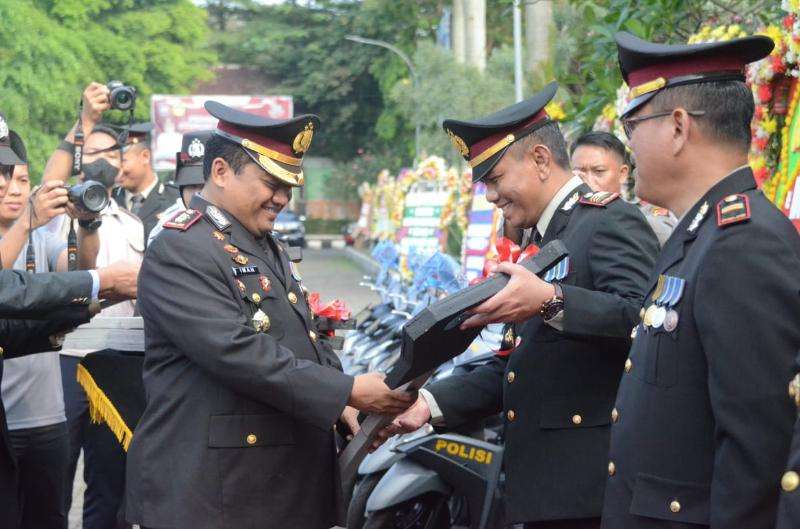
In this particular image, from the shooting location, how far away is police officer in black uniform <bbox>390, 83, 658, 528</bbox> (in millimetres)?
2846

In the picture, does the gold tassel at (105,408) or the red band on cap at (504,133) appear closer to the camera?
the red band on cap at (504,133)

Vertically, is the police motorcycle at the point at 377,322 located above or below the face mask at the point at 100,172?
below

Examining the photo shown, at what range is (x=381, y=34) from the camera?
1646 inches

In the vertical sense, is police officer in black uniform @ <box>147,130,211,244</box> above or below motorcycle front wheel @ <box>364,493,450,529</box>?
above

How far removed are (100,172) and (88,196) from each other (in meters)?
1.00

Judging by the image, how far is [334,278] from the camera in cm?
2427

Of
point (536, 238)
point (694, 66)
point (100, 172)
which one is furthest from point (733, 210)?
point (100, 172)

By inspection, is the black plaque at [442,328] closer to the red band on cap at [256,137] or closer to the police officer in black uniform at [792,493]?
the red band on cap at [256,137]

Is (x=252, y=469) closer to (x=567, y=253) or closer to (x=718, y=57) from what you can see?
(x=567, y=253)

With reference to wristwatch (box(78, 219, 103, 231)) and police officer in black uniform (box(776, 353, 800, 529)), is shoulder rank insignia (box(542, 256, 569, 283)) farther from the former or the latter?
wristwatch (box(78, 219, 103, 231))

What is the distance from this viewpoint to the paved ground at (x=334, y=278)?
1826 centimetres

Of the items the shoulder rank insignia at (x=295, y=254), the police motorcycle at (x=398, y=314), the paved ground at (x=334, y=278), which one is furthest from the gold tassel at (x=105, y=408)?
the paved ground at (x=334, y=278)

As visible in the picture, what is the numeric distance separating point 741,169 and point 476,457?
2442 mm

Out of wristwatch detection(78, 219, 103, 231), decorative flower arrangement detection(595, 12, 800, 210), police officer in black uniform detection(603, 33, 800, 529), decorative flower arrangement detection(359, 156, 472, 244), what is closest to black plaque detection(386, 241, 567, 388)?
police officer in black uniform detection(603, 33, 800, 529)
